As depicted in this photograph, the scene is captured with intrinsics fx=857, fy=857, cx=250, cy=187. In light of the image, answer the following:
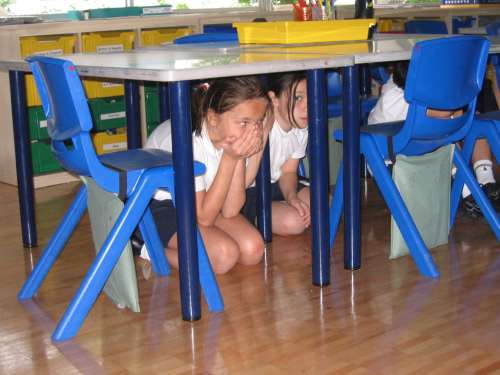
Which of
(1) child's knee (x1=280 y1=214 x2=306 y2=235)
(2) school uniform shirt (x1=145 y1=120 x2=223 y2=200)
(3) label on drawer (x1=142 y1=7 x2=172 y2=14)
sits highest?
(3) label on drawer (x1=142 y1=7 x2=172 y2=14)

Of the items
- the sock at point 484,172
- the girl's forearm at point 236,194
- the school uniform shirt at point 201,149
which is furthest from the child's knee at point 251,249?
the sock at point 484,172

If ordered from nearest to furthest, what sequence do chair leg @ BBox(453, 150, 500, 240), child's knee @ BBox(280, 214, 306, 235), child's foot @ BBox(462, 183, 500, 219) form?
chair leg @ BBox(453, 150, 500, 240), child's knee @ BBox(280, 214, 306, 235), child's foot @ BBox(462, 183, 500, 219)

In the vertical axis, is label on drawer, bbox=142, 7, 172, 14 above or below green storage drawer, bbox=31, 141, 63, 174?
above

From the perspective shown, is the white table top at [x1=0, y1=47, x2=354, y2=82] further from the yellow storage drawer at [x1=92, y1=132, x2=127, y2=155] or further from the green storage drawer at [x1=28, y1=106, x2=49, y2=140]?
the yellow storage drawer at [x1=92, y1=132, x2=127, y2=155]

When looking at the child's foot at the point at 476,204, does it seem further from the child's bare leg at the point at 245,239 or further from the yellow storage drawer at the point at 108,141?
the yellow storage drawer at the point at 108,141

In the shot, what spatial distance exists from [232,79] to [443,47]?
0.60m

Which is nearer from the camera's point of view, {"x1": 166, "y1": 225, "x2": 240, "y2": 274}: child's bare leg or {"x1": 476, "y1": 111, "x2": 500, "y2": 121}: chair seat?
{"x1": 166, "y1": 225, "x2": 240, "y2": 274}: child's bare leg

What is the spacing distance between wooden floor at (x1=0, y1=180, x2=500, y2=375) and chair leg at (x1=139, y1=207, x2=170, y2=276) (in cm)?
4

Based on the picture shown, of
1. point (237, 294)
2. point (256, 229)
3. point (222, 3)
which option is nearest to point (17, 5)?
point (222, 3)

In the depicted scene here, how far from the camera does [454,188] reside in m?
3.05

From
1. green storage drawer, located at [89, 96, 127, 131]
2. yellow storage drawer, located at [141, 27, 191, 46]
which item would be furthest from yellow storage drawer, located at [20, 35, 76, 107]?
yellow storage drawer, located at [141, 27, 191, 46]

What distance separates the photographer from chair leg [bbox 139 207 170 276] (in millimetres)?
2576

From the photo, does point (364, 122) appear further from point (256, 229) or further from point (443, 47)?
point (443, 47)

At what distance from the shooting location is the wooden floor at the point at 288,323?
199cm
